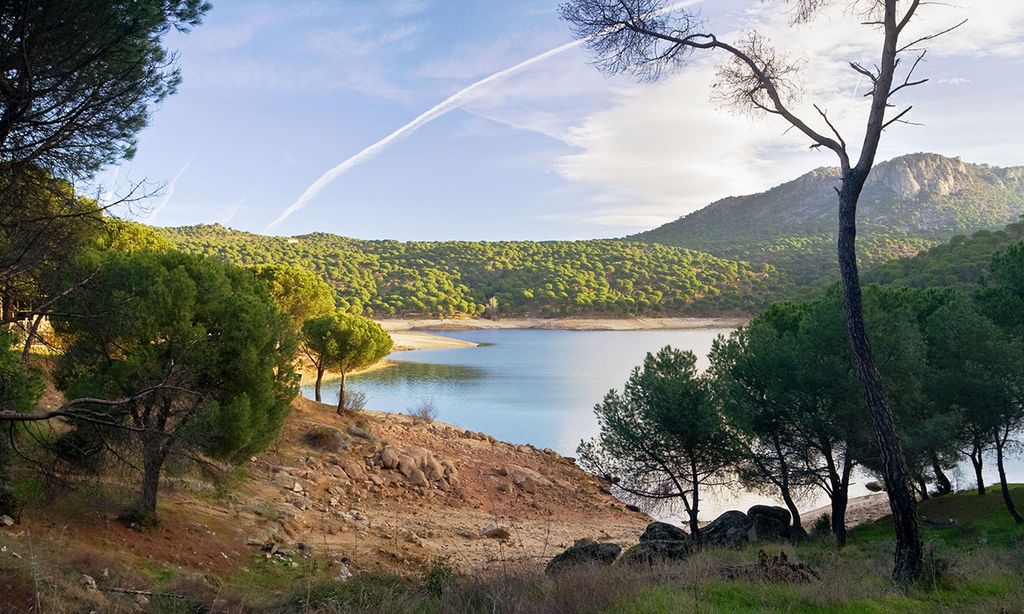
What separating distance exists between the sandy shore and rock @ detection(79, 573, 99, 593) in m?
73.9

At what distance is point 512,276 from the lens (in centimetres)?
10506

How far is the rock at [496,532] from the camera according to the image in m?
14.9

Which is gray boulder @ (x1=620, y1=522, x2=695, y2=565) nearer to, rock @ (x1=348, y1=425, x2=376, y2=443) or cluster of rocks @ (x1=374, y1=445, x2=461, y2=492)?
cluster of rocks @ (x1=374, y1=445, x2=461, y2=492)

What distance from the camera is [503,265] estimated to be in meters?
111

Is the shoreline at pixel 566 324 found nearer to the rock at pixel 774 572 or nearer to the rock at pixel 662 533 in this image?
the rock at pixel 662 533

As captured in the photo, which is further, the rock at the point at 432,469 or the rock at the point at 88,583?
the rock at the point at 432,469

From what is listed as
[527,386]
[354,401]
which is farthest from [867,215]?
[354,401]

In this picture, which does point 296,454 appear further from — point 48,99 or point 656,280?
point 656,280

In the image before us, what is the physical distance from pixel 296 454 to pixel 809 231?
392 ft

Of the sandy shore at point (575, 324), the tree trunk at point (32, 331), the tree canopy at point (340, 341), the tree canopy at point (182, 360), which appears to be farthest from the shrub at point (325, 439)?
the sandy shore at point (575, 324)

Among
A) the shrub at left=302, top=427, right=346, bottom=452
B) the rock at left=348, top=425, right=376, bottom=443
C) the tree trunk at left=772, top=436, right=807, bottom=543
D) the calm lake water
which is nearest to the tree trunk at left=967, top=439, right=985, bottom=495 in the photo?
the calm lake water

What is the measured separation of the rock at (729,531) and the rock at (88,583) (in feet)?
34.8

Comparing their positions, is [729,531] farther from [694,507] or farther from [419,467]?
[419,467]

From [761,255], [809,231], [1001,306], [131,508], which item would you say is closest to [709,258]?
[761,255]
